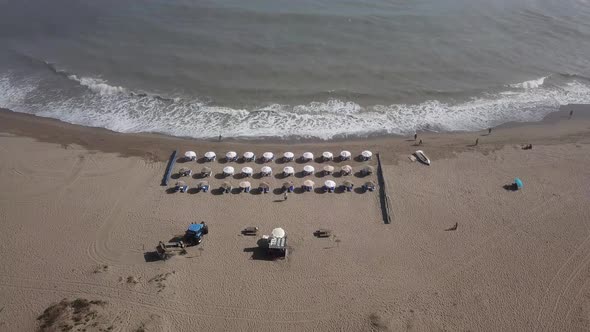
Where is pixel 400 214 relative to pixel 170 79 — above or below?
below

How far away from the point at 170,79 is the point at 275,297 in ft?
90.5

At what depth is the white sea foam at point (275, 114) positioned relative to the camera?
111ft

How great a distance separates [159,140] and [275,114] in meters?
10.3

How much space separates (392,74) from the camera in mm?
41094

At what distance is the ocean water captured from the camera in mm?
35438

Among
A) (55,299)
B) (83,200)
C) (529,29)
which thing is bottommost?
(55,299)

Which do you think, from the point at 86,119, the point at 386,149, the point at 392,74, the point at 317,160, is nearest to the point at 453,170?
the point at 386,149

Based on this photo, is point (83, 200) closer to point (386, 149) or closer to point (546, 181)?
point (386, 149)

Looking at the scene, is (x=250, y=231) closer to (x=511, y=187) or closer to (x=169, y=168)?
(x=169, y=168)

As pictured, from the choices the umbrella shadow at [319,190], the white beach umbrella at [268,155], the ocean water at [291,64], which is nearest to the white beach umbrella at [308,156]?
the white beach umbrella at [268,155]

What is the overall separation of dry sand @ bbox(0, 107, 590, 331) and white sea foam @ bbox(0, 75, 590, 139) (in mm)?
2874

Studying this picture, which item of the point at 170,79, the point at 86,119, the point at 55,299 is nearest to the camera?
the point at 55,299

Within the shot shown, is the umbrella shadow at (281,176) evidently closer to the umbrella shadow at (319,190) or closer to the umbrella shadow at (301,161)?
the umbrella shadow at (301,161)

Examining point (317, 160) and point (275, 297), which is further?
point (317, 160)
